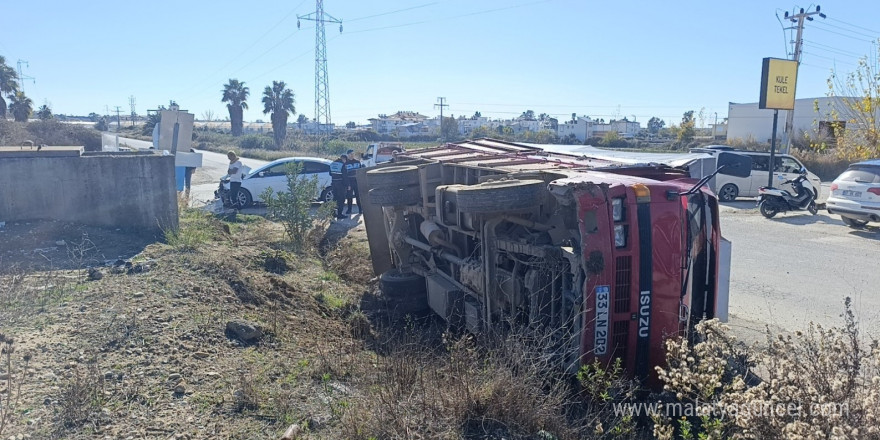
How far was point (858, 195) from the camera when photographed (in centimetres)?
1364

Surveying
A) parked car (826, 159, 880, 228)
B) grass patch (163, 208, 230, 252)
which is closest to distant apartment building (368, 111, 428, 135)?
parked car (826, 159, 880, 228)

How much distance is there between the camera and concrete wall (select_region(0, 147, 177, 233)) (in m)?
9.35

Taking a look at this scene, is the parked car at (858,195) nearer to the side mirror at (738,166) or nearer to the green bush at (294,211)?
the side mirror at (738,166)

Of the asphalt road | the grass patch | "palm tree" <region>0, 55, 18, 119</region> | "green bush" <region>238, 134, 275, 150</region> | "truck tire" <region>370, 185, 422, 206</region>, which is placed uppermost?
"palm tree" <region>0, 55, 18, 119</region>

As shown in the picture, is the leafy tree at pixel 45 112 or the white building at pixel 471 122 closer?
the leafy tree at pixel 45 112

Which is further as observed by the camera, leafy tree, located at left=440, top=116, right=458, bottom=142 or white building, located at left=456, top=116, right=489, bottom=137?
white building, located at left=456, top=116, right=489, bottom=137

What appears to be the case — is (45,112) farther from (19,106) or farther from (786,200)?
(786,200)

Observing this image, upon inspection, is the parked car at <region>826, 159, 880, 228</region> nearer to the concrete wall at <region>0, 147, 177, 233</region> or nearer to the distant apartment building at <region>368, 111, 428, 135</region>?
the concrete wall at <region>0, 147, 177, 233</region>

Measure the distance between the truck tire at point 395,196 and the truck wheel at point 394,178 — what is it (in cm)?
5

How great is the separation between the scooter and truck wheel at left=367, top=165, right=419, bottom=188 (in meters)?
12.2

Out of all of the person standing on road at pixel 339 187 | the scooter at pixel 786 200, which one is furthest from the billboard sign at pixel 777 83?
the person standing on road at pixel 339 187

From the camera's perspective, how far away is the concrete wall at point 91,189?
9.35 meters

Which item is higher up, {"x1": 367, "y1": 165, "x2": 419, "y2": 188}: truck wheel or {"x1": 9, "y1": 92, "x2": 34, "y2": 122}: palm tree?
{"x1": 9, "y1": 92, "x2": 34, "y2": 122}: palm tree

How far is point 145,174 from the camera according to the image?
396 inches
